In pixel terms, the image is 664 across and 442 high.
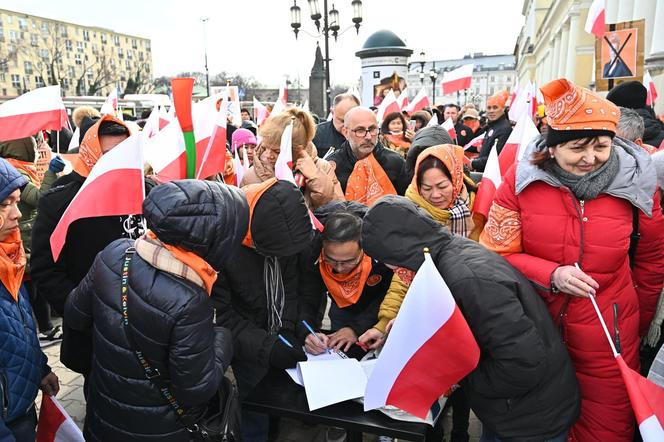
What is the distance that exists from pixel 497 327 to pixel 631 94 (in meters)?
3.20

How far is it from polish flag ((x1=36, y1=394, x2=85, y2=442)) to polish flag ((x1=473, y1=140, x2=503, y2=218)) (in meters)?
2.50

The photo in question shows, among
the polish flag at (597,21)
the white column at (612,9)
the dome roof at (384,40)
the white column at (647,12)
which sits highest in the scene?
the dome roof at (384,40)

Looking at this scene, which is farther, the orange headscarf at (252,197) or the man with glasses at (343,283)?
the man with glasses at (343,283)

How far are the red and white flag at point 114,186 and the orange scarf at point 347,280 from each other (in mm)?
1078

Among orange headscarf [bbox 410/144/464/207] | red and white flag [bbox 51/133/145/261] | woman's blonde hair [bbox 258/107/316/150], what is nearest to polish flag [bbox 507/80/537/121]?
orange headscarf [bbox 410/144/464/207]

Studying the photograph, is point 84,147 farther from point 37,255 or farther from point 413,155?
point 413,155

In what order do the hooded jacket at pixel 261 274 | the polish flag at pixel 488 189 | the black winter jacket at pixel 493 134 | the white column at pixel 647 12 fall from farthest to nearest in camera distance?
the white column at pixel 647 12 < the black winter jacket at pixel 493 134 < the polish flag at pixel 488 189 < the hooded jacket at pixel 261 274

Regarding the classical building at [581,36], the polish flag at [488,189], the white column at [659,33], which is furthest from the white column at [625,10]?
the polish flag at [488,189]

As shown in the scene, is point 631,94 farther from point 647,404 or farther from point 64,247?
point 64,247

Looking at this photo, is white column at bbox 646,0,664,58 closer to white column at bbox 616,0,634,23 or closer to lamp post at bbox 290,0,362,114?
white column at bbox 616,0,634,23

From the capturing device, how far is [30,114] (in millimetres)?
4418

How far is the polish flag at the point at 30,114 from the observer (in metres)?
4.20

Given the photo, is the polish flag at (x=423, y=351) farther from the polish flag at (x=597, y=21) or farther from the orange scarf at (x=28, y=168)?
the polish flag at (x=597, y=21)

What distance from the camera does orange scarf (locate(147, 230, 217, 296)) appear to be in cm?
170
